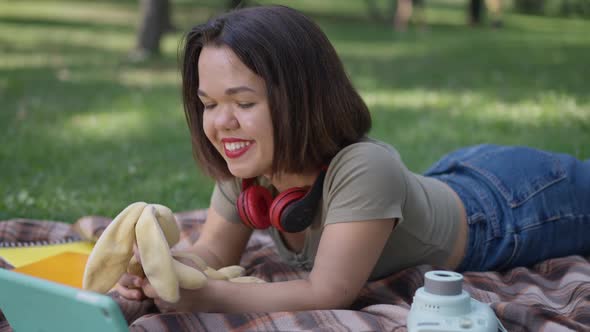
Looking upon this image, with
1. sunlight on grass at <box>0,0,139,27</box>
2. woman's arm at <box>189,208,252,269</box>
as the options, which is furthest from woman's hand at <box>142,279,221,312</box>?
sunlight on grass at <box>0,0,139,27</box>

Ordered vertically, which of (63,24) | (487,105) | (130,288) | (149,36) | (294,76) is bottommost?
(63,24)

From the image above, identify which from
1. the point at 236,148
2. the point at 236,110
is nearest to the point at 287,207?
the point at 236,148

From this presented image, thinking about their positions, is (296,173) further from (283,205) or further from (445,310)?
(445,310)

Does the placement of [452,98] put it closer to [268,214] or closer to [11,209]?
[11,209]

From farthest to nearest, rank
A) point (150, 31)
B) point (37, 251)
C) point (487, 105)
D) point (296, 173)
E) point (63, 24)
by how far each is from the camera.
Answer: point (63, 24)
point (150, 31)
point (487, 105)
point (37, 251)
point (296, 173)

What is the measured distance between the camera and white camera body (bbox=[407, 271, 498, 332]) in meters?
1.94

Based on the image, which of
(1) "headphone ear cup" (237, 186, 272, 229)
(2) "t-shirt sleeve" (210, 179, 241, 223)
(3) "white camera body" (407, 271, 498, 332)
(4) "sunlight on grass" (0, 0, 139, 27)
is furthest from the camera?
(4) "sunlight on grass" (0, 0, 139, 27)

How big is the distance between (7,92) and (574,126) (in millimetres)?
5251

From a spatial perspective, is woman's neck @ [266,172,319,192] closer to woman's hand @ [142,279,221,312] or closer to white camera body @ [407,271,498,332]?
woman's hand @ [142,279,221,312]

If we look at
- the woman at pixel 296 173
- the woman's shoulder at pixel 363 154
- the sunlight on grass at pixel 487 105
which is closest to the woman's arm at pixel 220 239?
the woman at pixel 296 173

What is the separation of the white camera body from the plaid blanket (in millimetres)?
276

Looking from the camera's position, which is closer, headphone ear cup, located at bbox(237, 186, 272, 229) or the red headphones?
the red headphones

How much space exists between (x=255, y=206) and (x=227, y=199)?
28cm

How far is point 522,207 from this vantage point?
3018mm
